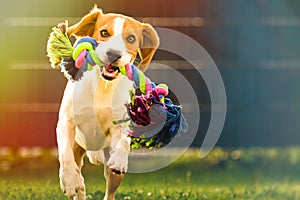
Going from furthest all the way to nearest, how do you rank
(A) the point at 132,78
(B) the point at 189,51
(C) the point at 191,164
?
(B) the point at 189,51 → (C) the point at 191,164 → (A) the point at 132,78

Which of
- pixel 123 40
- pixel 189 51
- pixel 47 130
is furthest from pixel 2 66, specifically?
pixel 123 40

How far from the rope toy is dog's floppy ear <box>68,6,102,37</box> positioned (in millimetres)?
31

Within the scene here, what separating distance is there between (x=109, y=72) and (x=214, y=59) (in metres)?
1.63

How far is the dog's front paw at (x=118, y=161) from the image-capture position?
2570 mm

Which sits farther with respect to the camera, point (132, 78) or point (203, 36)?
point (203, 36)

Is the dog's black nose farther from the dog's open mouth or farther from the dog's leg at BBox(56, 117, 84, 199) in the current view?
the dog's leg at BBox(56, 117, 84, 199)

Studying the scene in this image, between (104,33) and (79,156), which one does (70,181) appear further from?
(104,33)

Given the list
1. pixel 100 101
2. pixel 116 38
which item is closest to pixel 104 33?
pixel 116 38

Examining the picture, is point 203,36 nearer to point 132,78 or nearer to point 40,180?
point 40,180

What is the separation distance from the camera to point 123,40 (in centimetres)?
270

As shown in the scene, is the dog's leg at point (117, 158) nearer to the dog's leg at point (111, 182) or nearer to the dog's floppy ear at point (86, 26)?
the dog's leg at point (111, 182)

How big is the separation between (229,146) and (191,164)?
0.49m

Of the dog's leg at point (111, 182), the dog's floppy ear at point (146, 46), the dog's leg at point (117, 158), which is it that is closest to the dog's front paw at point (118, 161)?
the dog's leg at point (117, 158)

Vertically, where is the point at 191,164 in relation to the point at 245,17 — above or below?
below
